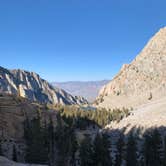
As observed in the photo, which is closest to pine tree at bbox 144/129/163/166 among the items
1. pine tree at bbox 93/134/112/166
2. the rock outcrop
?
pine tree at bbox 93/134/112/166

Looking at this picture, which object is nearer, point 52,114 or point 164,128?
point 164,128

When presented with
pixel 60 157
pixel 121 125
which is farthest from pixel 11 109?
pixel 60 157

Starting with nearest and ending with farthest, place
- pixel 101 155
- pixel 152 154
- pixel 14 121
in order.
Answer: pixel 101 155, pixel 152 154, pixel 14 121

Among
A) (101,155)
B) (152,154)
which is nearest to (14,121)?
(101,155)

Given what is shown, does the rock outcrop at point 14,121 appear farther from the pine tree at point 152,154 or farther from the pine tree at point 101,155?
the pine tree at point 152,154

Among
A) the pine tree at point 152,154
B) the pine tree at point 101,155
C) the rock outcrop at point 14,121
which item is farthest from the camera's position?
the rock outcrop at point 14,121

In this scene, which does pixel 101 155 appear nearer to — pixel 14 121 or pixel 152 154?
pixel 152 154

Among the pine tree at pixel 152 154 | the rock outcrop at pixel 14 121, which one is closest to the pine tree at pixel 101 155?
the pine tree at pixel 152 154

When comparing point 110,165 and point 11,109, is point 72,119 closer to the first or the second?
point 11,109

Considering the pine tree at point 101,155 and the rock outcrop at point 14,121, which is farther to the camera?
the rock outcrop at point 14,121

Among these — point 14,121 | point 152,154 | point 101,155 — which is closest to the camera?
point 101,155

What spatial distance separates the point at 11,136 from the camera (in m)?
139

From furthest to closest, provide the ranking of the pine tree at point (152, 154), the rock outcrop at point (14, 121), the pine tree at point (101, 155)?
1. the rock outcrop at point (14, 121)
2. the pine tree at point (152, 154)
3. the pine tree at point (101, 155)

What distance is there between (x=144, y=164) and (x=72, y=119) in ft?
357
